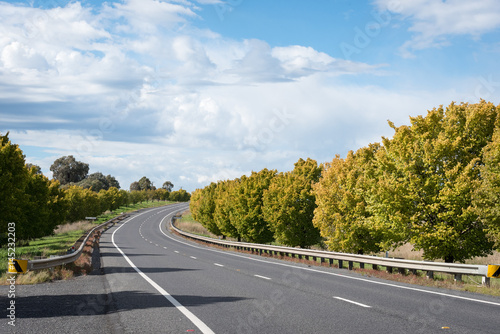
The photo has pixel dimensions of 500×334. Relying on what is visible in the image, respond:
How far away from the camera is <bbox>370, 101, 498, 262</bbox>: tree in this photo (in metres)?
22.3

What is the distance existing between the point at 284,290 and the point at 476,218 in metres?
13.7

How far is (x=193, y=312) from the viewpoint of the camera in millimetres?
8914

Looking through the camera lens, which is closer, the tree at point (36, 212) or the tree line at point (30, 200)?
the tree line at point (30, 200)

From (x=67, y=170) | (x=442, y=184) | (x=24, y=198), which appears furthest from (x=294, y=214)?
(x=67, y=170)

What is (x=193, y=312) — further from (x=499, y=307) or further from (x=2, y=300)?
(x=499, y=307)

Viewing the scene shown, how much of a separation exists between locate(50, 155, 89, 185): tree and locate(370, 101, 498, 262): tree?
164725 millimetres

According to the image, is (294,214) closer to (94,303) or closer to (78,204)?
(94,303)

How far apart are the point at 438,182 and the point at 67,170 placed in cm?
16821

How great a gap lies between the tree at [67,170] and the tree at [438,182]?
540ft

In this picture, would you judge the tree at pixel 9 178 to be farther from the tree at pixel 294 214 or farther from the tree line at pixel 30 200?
the tree at pixel 294 214

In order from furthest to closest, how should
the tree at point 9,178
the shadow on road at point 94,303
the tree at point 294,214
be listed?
the tree at point 294,214 < the tree at point 9,178 < the shadow on road at point 94,303

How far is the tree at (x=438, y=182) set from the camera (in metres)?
22.3

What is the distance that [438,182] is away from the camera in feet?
77.2

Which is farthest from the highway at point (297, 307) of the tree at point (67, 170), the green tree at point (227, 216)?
the tree at point (67, 170)
